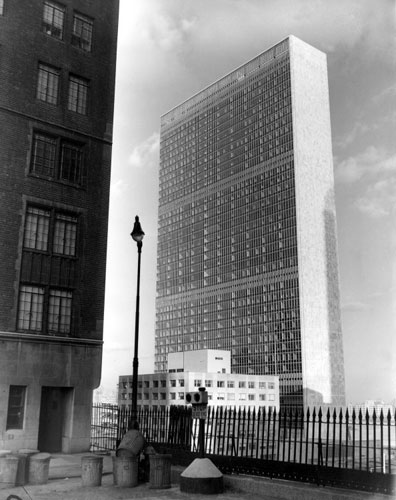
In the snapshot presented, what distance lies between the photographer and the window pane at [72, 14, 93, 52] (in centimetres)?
2964

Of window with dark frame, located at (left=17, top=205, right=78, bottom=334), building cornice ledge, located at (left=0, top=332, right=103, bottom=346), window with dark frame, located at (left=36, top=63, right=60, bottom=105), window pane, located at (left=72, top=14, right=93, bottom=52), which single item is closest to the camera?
building cornice ledge, located at (left=0, top=332, right=103, bottom=346)

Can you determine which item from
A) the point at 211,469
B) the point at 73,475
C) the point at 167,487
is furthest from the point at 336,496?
the point at 73,475

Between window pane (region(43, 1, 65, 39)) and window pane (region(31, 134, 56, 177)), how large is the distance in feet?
19.6

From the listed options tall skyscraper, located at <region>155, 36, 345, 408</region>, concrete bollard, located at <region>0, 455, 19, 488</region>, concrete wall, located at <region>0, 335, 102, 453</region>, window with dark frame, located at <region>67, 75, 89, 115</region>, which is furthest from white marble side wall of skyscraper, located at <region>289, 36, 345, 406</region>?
concrete bollard, located at <region>0, 455, 19, 488</region>

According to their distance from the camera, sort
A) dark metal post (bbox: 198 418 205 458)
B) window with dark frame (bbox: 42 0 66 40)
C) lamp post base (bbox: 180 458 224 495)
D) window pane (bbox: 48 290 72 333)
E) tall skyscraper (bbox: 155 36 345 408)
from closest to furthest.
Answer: lamp post base (bbox: 180 458 224 495) < dark metal post (bbox: 198 418 205 458) < window pane (bbox: 48 290 72 333) < window with dark frame (bbox: 42 0 66 40) < tall skyscraper (bbox: 155 36 345 408)

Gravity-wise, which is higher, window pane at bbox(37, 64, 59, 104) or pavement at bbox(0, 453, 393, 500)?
window pane at bbox(37, 64, 59, 104)

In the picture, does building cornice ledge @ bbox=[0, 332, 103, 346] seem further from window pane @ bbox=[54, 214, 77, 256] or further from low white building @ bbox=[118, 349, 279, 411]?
low white building @ bbox=[118, 349, 279, 411]

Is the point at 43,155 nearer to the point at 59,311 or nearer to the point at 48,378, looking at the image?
the point at 59,311

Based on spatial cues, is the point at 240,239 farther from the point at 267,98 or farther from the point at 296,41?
the point at 296,41

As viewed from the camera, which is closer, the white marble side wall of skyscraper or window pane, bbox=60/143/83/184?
window pane, bbox=60/143/83/184

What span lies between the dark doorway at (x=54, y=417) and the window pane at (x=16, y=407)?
117 cm

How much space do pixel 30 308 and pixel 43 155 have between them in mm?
7725

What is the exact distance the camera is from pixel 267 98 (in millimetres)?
198250

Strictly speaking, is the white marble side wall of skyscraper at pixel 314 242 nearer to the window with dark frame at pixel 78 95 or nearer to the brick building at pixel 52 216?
the brick building at pixel 52 216
